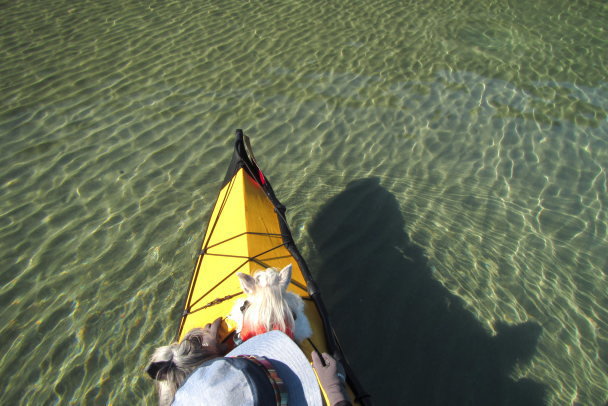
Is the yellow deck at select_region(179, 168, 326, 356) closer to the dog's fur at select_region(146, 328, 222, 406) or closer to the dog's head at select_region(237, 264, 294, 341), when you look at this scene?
the dog's head at select_region(237, 264, 294, 341)

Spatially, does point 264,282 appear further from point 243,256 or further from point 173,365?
point 243,256

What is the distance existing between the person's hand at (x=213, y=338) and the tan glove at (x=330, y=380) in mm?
591

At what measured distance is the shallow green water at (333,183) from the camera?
11.4 feet

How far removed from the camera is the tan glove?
2030 millimetres

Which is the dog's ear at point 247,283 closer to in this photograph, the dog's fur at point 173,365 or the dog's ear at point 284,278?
the dog's ear at point 284,278

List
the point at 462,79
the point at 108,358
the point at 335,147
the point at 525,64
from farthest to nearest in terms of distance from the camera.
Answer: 1. the point at 525,64
2. the point at 462,79
3. the point at 335,147
4. the point at 108,358

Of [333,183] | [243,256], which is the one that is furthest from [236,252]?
[333,183]

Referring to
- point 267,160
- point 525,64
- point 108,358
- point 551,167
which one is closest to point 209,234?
point 108,358

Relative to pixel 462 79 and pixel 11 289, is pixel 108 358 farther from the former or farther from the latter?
pixel 462 79

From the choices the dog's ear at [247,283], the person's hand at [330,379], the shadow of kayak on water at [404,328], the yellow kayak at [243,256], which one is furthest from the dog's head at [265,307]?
the shadow of kayak on water at [404,328]

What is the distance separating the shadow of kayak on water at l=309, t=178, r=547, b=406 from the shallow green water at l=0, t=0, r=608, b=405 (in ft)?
0.06

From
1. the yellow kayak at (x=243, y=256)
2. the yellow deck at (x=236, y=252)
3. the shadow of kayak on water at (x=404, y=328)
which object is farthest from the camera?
the shadow of kayak on water at (x=404, y=328)

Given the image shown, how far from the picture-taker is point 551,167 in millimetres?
5445

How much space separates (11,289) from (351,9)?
7.76m
